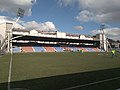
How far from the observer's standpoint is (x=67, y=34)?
363 feet

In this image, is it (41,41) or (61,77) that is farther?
(41,41)

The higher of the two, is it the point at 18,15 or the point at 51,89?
the point at 18,15

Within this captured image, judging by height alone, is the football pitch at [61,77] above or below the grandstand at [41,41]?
below

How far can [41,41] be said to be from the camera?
103 m

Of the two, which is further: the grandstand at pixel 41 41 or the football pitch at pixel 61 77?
the grandstand at pixel 41 41

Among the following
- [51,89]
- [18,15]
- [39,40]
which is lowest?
[51,89]

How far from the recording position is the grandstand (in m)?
85.4

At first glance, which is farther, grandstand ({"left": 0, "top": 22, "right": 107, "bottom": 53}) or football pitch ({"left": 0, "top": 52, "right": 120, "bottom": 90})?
grandstand ({"left": 0, "top": 22, "right": 107, "bottom": 53})

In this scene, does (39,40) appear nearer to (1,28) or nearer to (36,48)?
(36,48)

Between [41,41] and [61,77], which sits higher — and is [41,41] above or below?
above

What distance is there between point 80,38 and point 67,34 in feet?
25.8

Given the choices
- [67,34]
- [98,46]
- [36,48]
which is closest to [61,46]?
[67,34]

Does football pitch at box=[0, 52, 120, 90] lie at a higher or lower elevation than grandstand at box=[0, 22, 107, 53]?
lower

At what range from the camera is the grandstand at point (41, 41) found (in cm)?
8538
